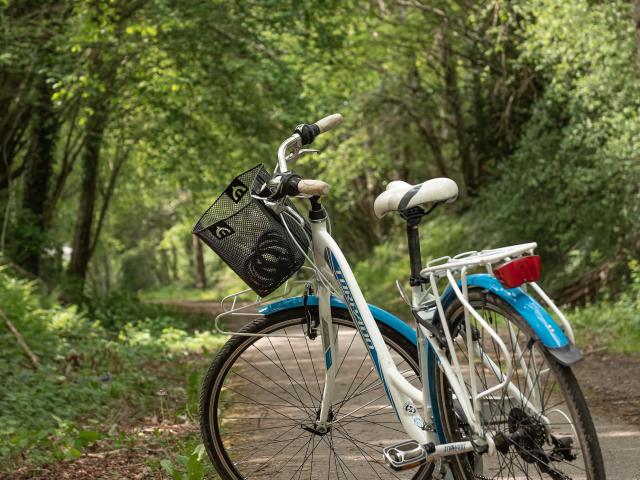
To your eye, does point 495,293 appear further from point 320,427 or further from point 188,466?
point 188,466

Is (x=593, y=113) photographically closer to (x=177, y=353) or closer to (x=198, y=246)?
(x=177, y=353)

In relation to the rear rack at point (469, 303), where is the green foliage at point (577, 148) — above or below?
above

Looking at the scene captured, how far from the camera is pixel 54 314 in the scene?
12570mm

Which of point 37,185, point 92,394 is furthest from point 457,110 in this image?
point 92,394

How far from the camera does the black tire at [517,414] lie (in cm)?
280

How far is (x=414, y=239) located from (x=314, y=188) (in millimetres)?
406

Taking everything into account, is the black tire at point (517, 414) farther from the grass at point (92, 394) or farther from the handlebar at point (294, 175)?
the grass at point (92, 394)

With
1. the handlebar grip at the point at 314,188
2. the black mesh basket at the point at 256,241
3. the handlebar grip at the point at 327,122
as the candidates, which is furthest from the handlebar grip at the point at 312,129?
the handlebar grip at the point at 314,188

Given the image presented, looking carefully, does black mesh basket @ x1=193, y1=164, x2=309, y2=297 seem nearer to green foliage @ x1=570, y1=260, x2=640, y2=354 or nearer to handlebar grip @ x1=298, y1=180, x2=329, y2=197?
handlebar grip @ x1=298, y1=180, x2=329, y2=197

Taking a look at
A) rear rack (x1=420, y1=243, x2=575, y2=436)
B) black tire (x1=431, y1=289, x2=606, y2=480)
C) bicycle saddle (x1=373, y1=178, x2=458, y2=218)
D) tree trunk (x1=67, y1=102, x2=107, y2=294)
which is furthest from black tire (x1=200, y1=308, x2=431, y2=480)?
tree trunk (x1=67, y1=102, x2=107, y2=294)

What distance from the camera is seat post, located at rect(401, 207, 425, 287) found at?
342 centimetres

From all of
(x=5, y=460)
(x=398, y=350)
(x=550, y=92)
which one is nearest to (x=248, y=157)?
(x=550, y=92)

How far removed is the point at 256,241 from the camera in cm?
382

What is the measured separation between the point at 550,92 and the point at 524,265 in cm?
1203
